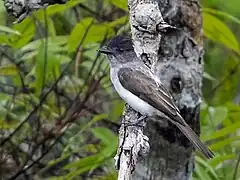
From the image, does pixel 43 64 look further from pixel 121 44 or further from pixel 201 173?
pixel 201 173

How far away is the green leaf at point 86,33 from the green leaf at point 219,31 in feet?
2.03

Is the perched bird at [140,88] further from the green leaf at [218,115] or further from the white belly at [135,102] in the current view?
the green leaf at [218,115]

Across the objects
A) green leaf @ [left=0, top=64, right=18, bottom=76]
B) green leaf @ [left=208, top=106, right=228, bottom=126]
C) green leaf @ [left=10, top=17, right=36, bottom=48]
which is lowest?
green leaf @ [left=0, top=64, right=18, bottom=76]

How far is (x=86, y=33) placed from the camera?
4.12 metres

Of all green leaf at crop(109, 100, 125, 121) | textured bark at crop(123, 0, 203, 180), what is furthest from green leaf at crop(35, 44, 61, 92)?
textured bark at crop(123, 0, 203, 180)

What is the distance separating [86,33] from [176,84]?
0.71 m

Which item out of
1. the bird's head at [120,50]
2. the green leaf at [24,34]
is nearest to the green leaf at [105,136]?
the bird's head at [120,50]

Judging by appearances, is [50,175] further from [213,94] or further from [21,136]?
[213,94]

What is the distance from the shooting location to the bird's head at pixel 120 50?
375 centimetres

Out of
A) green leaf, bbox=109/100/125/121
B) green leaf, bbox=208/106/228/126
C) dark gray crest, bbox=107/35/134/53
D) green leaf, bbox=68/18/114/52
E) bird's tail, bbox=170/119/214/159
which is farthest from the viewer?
green leaf, bbox=109/100/125/121

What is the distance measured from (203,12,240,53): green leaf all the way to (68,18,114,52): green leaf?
0.62 metres

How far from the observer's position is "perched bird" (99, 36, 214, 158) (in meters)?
3.66

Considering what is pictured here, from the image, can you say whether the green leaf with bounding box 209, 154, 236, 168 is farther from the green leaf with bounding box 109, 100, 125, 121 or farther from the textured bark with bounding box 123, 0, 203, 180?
the green leaf with bounding box 109, 100, 125, 121

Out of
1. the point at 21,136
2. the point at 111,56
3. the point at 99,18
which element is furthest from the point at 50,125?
the point at 111,56
